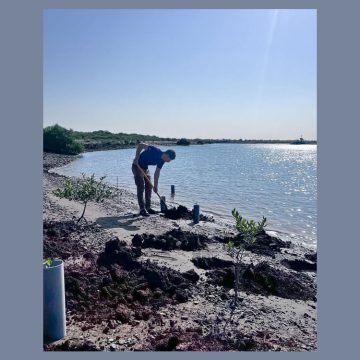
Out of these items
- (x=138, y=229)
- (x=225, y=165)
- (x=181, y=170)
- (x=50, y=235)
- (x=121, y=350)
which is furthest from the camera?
(x=225, y=165)

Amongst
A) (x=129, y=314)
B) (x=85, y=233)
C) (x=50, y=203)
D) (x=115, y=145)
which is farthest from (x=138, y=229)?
(x=129, y=314)

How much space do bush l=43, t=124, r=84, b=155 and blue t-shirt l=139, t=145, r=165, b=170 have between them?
4.34 ft

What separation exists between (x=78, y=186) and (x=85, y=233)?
1195mm

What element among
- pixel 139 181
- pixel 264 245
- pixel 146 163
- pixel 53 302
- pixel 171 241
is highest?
pixel 146 163

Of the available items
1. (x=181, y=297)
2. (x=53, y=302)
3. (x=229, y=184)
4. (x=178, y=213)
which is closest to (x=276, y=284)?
(x=181, y=297)

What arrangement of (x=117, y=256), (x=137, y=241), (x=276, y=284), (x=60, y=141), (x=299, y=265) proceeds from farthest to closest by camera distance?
(x=60, y=141) < (x=299, y=265) < (x=137, y=241) < (x=117, y=256) < (x=276, y=284)

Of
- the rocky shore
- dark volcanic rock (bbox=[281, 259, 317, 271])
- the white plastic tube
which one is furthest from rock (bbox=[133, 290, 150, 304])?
dark volcanic rock (bbox=[281, 259, 317, 271])

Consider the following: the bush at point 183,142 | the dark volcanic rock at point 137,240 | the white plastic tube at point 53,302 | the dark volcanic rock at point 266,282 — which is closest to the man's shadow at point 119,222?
the dark volcanic rock at point 137,240

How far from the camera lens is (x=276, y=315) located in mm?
5328

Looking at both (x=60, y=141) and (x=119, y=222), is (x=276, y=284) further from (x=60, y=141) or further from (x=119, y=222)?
(x=60, y=141)

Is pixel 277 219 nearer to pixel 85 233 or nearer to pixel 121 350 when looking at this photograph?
pixel 85 233

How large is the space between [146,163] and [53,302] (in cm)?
488

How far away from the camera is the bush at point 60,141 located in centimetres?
738

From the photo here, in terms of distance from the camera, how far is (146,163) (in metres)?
9.13
